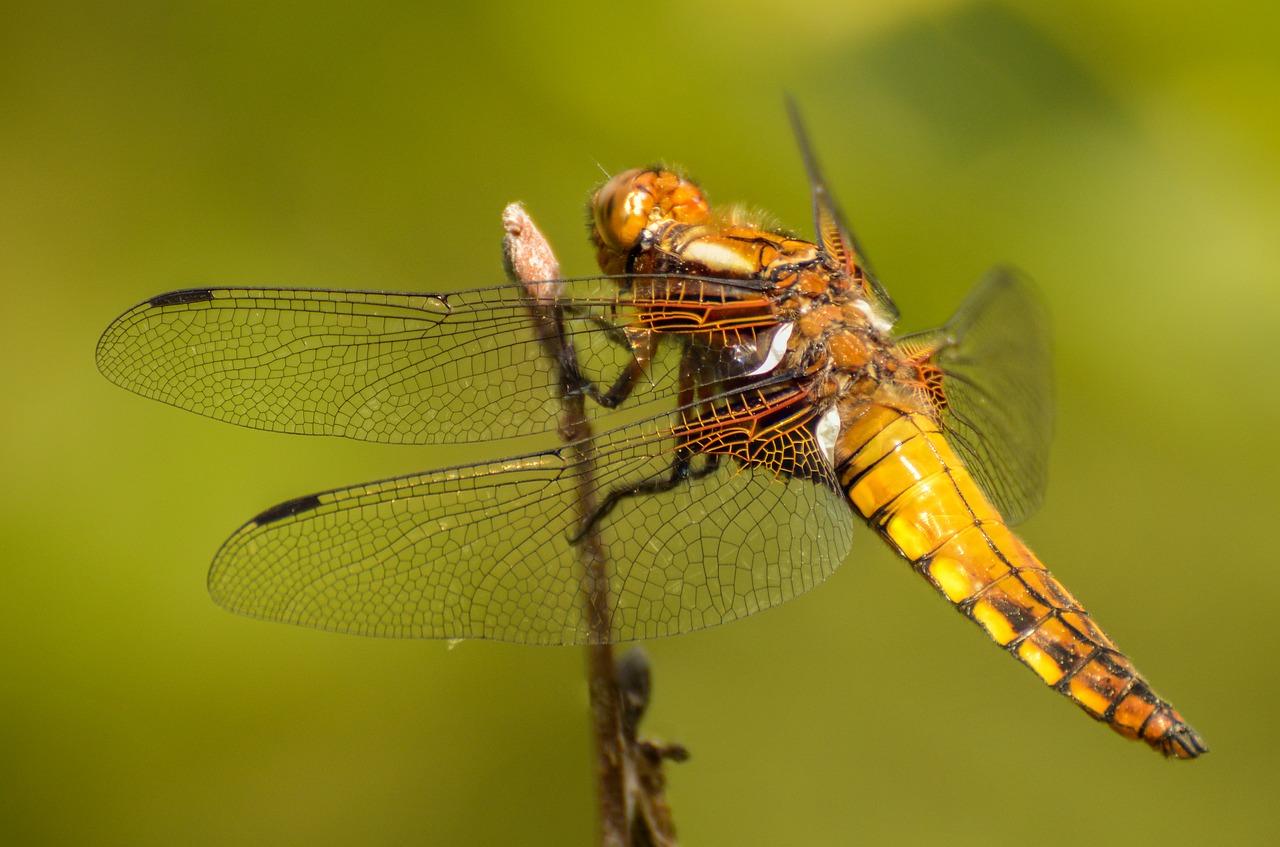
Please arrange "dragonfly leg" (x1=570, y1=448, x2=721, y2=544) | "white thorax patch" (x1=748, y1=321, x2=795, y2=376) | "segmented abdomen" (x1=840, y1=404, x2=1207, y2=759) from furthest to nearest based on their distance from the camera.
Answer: "white thorax patch" (x1=748, y1=321, x2=795, y2=376) → "dragonfly leg" (x1=570, y1=448, x2=721, y2=544) → "segmented abdomen" (x1=840, y1=404, x2=1207, y2=759)

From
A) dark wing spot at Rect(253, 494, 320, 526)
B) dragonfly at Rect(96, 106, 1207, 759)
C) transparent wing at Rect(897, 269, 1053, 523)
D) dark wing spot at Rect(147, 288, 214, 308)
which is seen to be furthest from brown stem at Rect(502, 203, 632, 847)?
transparent wing at Rect(897, 269, 1053, 523)

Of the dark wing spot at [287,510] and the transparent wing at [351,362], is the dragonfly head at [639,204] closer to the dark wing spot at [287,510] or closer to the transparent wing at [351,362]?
the transparent wing at [351,362]

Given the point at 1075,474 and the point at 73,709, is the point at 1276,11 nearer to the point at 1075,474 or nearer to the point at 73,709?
the point at 1075,474

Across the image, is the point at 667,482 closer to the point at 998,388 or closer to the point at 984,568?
the point at 984,568

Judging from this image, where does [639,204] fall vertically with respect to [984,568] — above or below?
above

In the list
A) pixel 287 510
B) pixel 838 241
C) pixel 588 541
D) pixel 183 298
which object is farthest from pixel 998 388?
pixel 183 298

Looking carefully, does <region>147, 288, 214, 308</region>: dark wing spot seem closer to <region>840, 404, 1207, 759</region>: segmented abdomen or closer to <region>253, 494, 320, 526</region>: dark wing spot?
<region>253, 494, 320, 526</region>: dark wing spot

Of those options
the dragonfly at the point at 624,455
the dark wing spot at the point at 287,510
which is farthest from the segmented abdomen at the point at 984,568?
the dark wing spot at the point at 287,510

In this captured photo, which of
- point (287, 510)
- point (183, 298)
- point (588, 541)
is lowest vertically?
point (588, 541)

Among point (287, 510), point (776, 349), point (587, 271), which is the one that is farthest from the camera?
point (587, 271)
